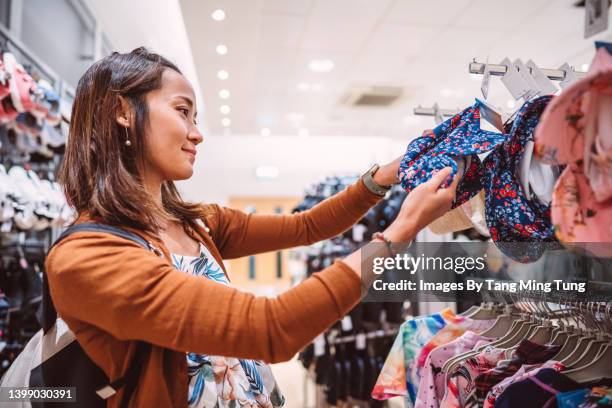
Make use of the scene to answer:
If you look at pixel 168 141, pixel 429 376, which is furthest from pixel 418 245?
pixel 168 141

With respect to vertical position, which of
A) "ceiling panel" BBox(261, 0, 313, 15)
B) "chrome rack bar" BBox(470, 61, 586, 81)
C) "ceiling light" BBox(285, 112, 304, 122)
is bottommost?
"chrome rack bar" BBox(470, 61, 586, 81)

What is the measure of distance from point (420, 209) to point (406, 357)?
0.62 meters

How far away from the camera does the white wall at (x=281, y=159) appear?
7777 mm

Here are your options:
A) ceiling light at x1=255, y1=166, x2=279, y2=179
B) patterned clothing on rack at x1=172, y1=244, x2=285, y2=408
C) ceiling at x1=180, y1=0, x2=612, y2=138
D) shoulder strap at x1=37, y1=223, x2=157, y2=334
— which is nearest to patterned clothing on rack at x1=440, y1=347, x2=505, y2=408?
patterned clothing on rack at x1=172, y1=244, x2=285, y2=408

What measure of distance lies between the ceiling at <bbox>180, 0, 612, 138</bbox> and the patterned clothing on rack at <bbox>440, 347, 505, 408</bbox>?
2872mm

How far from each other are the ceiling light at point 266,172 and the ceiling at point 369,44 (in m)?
1.89

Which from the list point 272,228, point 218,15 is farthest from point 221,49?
point 272,228

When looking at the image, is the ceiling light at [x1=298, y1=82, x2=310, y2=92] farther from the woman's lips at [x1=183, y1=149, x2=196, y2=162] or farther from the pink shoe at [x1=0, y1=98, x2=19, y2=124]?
the woman's lips at [x1=183, y1=149, x2=196, y2=162]

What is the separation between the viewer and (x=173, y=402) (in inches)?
30.9

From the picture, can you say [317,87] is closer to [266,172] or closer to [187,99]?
[266,172]

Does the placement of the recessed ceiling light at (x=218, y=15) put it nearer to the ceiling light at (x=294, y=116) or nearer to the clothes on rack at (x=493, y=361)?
the clothes on rack at (x=493, y=361)

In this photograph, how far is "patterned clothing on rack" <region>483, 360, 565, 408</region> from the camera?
802mm

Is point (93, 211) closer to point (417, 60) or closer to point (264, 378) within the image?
point (264, 378)

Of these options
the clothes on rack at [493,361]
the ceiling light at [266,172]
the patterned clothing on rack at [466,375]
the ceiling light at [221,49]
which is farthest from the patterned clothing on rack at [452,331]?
the ceiling light at [266,172]
